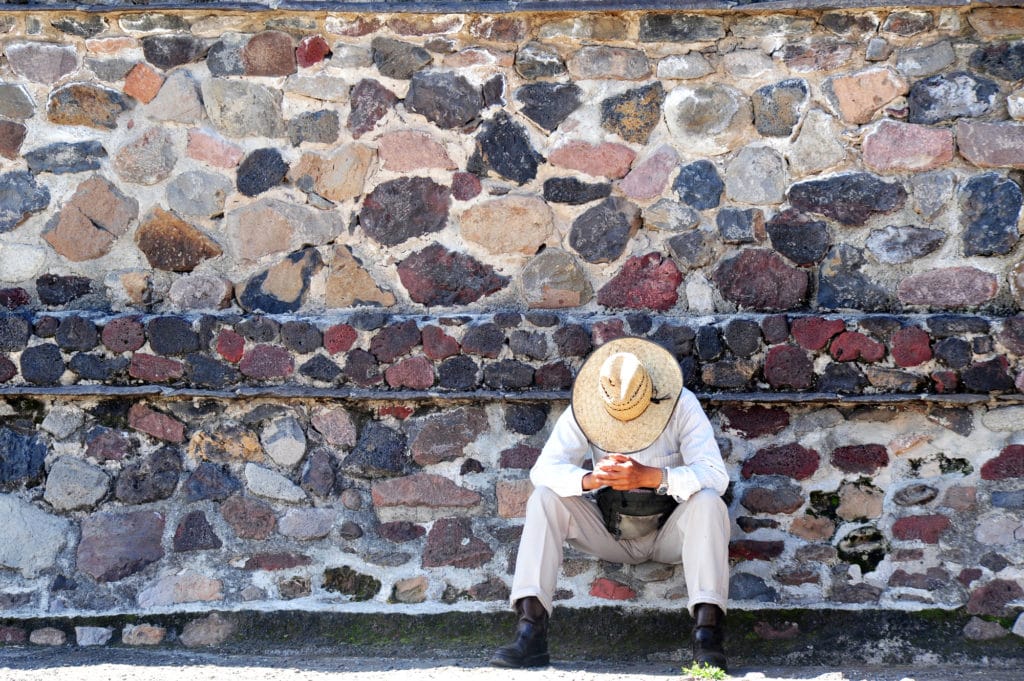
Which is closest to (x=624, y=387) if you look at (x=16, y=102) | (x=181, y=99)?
(x=181, y=99)

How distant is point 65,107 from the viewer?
439 centimetres

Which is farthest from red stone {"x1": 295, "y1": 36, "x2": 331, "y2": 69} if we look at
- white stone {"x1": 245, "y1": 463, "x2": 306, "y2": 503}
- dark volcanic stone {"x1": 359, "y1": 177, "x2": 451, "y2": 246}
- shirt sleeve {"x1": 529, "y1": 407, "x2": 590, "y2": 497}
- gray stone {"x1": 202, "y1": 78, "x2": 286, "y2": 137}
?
shirt sleeve {"x1": 529, "y1": 407, "x2": 590, "y2": 497}

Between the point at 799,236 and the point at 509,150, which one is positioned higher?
the point at 509,150

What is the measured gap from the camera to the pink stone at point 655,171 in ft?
13.7

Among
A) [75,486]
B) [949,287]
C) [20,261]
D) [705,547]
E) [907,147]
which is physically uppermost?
[907,147]

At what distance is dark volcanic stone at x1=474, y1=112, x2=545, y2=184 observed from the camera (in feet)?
13.9

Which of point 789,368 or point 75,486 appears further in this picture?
point 75,486

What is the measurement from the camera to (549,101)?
4215mm

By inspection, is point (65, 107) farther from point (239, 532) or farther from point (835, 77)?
point (835, 77)

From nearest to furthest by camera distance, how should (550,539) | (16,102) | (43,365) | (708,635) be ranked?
(708,635), (550,539), (43,365), (16,102)

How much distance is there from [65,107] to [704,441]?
8.12 ft

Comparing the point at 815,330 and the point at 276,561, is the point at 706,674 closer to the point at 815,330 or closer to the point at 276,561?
the point at 815,330

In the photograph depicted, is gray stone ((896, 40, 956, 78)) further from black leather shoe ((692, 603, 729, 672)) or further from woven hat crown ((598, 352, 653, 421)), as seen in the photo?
black leather shoe ((692, 603, 729, 672))

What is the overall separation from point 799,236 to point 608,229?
2.05ft
